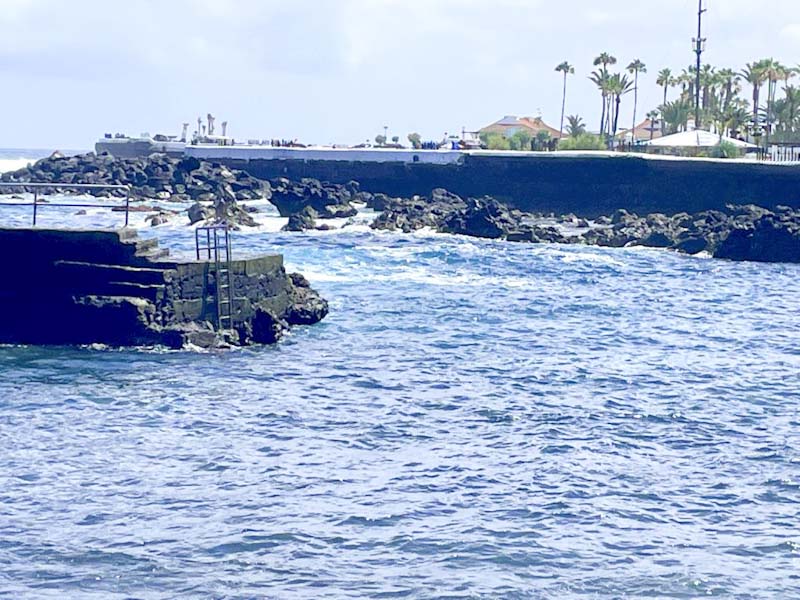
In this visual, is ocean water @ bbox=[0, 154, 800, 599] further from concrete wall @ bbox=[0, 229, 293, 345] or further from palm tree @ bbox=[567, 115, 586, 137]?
palm tree @ bbox=[567, 115, 586, 137]

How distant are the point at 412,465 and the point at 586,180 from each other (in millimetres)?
49694

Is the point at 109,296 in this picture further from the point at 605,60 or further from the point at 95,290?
the point at 605,60

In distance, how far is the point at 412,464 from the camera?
59.2ft

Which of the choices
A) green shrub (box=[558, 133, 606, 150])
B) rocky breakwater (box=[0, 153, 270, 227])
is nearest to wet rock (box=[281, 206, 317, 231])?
rocky breakwater (box=[0, 153, 270, 227])

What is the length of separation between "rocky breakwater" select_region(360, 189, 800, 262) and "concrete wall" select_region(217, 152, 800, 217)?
1730 mm

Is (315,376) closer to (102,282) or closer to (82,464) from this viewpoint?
(102,282)

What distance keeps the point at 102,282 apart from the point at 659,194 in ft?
137

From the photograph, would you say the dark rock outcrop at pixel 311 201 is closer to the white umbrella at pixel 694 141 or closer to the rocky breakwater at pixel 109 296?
the white umbrella at pixel 694 141


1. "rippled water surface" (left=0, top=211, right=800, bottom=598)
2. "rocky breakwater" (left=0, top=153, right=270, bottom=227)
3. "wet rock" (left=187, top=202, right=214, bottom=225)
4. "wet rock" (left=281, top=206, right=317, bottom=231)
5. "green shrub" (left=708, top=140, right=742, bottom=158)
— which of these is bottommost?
"rippled water surface" (left=0, top=211, right=800, bottom=598)

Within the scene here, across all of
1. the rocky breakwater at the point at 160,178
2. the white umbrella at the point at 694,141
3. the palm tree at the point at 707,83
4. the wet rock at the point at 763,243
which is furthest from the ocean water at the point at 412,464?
the palm tree at the point at 707,83

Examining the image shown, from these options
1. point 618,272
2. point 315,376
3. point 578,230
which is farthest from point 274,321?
point 578,230

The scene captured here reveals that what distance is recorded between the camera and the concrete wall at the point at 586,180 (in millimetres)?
60281

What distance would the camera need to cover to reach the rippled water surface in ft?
46.5

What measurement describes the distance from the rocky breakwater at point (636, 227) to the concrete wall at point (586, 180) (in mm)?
1730
